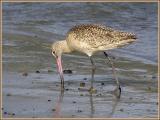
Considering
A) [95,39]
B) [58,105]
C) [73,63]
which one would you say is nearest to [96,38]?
[95,39]

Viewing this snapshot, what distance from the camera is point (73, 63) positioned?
10570 mm

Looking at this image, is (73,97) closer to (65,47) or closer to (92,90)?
(92,90)

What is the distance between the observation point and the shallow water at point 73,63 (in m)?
7.90

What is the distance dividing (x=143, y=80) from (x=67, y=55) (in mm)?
2060

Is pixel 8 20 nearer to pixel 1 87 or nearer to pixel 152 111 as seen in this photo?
pixel 1 87

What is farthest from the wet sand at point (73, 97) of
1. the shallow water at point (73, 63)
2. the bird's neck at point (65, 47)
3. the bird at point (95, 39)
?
the bird's neck at point (65, 47)

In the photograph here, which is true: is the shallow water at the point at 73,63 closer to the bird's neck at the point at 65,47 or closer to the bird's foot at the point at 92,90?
the bird's foot at the point at 92,90

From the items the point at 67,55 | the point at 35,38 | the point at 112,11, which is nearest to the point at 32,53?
the point at 67,55

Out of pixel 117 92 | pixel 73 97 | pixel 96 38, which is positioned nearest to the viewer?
pixel 73 97

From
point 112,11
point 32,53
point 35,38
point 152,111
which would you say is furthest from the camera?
point 112,11

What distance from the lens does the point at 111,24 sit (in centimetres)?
1426

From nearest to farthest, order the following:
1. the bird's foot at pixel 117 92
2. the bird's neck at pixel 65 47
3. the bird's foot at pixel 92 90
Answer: the bird's foot at pixel 117 92 → the bird's foot at pixel 92 90 → the bird's neck at pixel 65 47

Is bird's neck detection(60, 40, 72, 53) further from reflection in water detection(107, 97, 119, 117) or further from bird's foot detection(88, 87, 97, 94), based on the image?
reflection in water detection(107, 97, 119, 117)

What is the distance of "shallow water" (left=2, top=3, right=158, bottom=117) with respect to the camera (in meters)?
7.90
